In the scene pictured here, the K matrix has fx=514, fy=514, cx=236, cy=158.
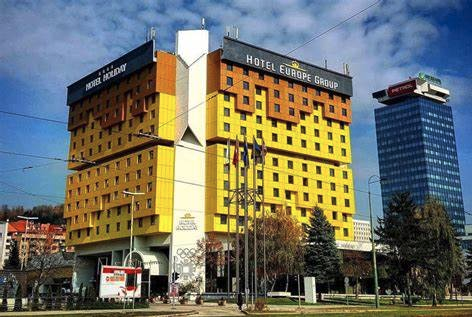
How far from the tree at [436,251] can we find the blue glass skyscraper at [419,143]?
427 ft

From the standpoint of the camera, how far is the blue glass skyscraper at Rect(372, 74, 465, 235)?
596ft

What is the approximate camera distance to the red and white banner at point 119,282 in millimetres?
34278

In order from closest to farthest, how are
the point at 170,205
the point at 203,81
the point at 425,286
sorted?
the point at 425,286 → the point at 170,205 → the point at 203,81

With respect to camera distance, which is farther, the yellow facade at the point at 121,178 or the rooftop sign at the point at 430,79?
the rooftop sign at the point at 430,79

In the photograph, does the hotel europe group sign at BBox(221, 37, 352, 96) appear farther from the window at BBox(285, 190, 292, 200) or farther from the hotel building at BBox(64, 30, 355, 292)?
the window at BBox(285, 190, 292, 200)

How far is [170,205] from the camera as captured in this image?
7181 centimetres

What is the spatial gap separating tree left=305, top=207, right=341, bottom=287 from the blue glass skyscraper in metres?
129

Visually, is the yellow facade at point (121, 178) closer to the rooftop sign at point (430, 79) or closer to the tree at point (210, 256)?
the tree at point (210, 256)

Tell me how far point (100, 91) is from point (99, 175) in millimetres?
14773

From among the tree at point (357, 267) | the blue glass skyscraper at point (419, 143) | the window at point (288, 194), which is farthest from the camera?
the blue glass skyscraper at point (419, 143)

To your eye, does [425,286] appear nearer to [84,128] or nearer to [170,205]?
[170,205]

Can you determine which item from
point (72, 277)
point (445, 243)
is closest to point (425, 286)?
point (445, 243)

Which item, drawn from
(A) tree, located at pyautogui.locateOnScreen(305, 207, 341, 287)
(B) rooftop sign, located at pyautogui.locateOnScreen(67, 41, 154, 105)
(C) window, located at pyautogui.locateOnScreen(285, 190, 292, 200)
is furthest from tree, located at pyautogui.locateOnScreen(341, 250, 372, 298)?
(B) rooftop sign, located at pyautogui.locateOnScreen(67, 41, 154, 105)

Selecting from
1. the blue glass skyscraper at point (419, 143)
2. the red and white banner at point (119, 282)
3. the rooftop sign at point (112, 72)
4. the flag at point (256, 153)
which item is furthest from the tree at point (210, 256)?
the blue glass skyscraper at point (419, 143)
